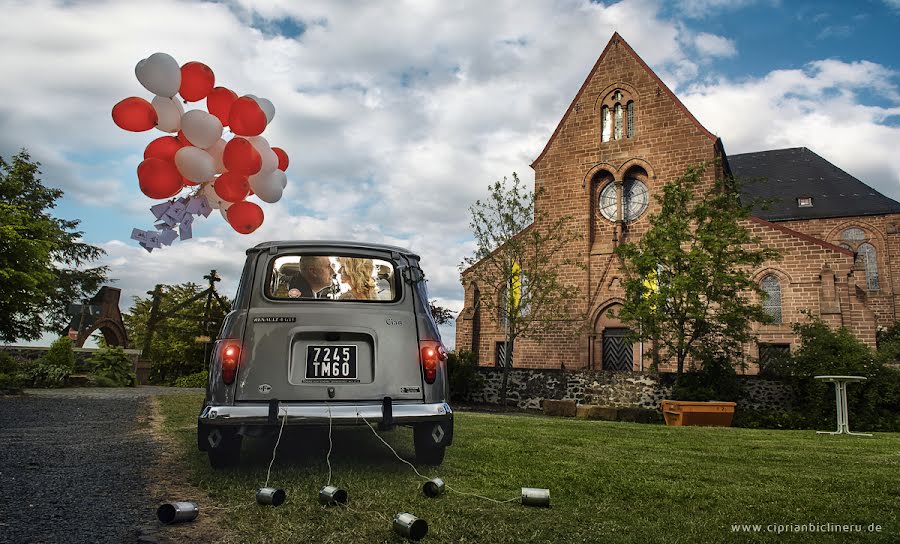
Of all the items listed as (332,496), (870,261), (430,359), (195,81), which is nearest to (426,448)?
(430,359)

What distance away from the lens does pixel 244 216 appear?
660 cm

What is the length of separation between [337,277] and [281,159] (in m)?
2.84

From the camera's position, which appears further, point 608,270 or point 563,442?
point 608,270

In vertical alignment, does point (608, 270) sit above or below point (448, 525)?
above

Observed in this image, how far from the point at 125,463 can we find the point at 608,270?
21.8 meters

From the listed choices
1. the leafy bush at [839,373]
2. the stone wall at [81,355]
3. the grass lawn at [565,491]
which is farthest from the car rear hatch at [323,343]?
the stone wall at [81,355]

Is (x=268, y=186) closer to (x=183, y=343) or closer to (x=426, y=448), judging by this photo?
(x=426, y=448)

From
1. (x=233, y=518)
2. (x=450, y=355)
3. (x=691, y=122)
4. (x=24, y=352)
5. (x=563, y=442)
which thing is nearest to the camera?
(x=233, y=518)

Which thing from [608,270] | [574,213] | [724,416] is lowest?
[724,416]

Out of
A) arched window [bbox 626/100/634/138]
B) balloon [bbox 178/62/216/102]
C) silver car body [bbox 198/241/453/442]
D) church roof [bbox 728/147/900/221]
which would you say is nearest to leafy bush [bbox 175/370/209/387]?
balloon [bbox 178/62/216/102]

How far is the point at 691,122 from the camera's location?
78.8 feet

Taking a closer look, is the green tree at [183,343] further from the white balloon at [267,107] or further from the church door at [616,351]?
the white balloon at [267,107]

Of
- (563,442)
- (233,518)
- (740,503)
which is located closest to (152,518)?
(233,518)

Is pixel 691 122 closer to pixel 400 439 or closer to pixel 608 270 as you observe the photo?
pixel 608 270
